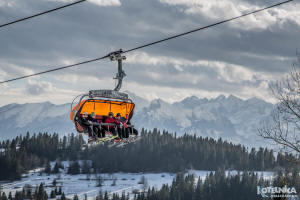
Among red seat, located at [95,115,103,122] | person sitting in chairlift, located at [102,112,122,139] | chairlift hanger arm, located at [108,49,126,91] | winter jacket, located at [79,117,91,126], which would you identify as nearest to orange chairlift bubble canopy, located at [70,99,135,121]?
red seat, located at [95,115,103,122]

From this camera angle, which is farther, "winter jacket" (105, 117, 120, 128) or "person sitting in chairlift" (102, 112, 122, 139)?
"winter jacket" (105, 117, 120, 128)

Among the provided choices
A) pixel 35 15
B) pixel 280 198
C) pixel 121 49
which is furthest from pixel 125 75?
pixel 280 198

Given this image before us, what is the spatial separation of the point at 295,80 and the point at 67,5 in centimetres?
1499

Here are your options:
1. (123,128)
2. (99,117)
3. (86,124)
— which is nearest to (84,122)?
(86,124)

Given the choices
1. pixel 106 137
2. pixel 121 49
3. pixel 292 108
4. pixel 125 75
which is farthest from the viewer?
pixel 106 137

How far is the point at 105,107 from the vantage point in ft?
96.2

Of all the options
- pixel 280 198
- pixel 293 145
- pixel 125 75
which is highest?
pixel 125 75

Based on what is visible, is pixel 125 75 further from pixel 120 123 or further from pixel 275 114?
pixel 275 114

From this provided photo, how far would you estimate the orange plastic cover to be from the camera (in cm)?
2816

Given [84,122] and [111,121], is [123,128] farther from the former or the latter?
[84,122]

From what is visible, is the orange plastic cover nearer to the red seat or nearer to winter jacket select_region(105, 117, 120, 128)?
the red seat

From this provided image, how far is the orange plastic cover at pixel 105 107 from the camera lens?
1109 inches

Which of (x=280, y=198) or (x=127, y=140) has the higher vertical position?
(x=127, y=140)

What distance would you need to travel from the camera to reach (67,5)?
1706cm
